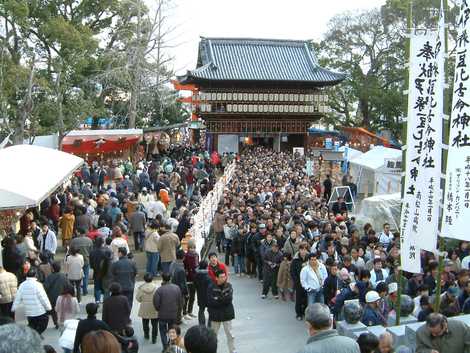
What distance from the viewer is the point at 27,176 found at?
13.3m

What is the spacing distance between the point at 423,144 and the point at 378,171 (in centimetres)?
1715

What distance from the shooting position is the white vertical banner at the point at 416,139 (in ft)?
23.4

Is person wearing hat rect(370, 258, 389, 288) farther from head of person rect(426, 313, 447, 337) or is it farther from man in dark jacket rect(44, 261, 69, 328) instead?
man in dark jacket rect(44, 261, 69, 328)

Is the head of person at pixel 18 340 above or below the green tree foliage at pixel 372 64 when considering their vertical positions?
below

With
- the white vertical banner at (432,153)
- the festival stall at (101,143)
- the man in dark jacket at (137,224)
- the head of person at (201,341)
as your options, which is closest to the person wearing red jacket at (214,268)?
the white vertical banner at (432,153)

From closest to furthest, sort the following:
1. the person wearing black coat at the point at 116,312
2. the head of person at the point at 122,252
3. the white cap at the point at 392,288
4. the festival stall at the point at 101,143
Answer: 1. the person wearing black coat at the point at 116,312
2. the white cap at the point at 392,288
3. the head of person at the point at 122,252
4. the festival stall at the point at 101,143

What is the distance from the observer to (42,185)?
42.8 feet

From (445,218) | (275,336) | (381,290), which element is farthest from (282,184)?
(445,218)

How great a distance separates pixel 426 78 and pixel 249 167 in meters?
18.2

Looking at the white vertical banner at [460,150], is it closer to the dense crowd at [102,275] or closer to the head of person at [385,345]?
the head of person at [385,345]

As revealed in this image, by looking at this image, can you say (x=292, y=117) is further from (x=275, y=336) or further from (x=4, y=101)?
(x=275, y=336)

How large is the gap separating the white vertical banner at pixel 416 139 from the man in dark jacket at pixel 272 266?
4.38 meters

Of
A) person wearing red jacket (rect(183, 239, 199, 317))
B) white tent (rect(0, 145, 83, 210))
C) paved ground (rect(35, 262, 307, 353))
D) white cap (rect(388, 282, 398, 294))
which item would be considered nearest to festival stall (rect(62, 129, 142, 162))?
white tent (rect(0, 145, 83, 210))

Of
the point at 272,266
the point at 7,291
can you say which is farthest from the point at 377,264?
the point at 7,291
